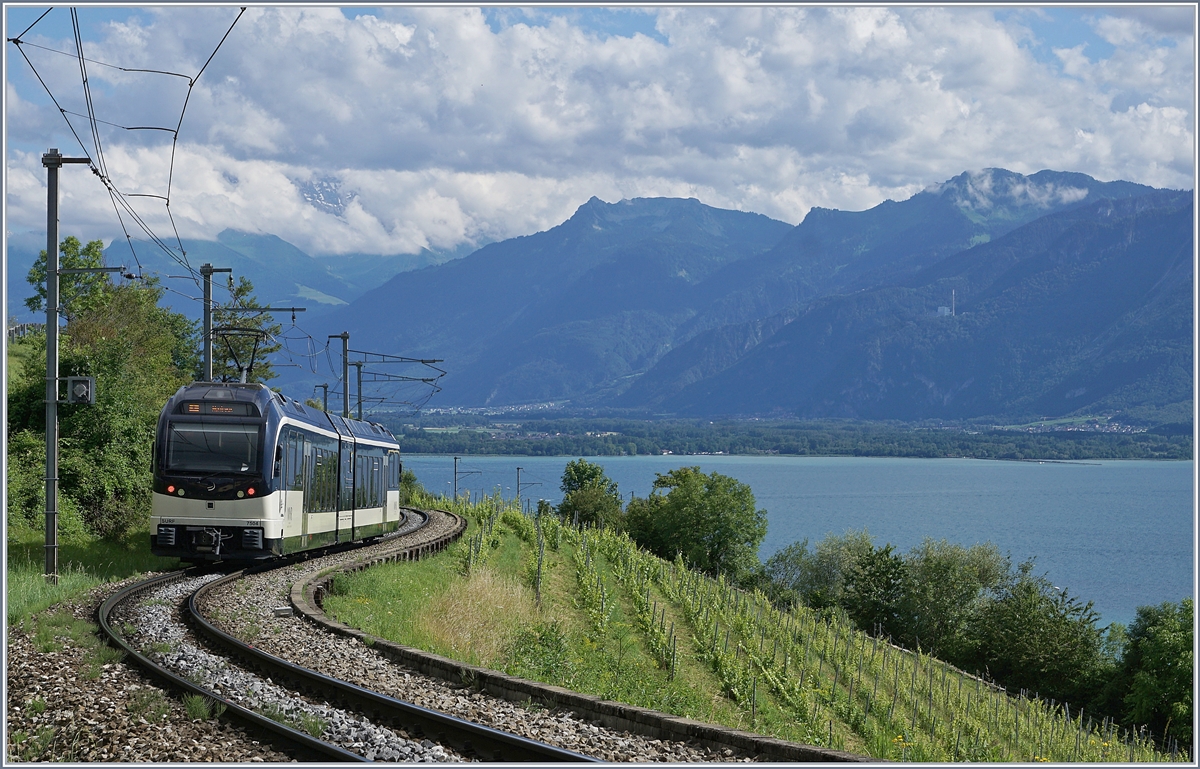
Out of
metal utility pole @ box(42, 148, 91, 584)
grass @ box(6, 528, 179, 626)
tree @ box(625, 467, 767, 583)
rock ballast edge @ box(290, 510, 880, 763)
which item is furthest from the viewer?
tree @ box(625, 467, 767, 583)

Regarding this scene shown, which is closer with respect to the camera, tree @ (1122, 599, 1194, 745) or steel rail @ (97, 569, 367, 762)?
steel rail @ (97, 569, 367, 762)

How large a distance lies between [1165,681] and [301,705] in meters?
51.0

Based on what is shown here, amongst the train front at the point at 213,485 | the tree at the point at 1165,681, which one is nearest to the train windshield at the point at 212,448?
the train front at the point at 213,485

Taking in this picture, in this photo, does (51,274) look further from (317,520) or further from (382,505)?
(382,505)

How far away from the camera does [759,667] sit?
2355cm

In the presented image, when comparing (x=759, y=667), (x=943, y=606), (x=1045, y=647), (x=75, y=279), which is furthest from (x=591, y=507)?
(x=759, y=667)

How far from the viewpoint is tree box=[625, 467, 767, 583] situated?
7912 centimetres

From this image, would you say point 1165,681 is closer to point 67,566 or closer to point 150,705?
point 67,566

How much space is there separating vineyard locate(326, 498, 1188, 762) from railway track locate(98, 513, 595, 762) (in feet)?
11.2

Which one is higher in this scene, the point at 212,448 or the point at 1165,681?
the point at 212,448

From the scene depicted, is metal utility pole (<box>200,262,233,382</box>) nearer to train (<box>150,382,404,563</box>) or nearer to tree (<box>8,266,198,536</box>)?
tree (<box>8,266,198,536</box>)

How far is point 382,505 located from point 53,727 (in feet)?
72.4

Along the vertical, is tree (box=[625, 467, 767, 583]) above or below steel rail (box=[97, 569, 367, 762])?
below

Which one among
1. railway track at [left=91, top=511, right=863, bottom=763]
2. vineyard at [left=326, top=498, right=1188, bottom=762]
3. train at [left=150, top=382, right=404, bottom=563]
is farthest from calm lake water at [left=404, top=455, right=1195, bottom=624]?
railway track at [left=91, top=511, right=863, bottom=763]
